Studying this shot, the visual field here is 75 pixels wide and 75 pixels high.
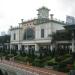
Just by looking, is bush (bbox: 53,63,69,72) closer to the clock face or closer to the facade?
the facade

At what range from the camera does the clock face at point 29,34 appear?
5238 cm

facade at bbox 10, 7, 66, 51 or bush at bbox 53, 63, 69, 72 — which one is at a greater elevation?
facade at bbox 10, 7, 66, 51

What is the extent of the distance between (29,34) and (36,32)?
15.5ft

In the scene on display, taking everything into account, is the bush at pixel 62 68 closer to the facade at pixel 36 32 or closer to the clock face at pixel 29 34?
the facade at pixel 36 32

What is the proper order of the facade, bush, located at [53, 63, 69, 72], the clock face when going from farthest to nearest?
the clock face → the facade → bush, located at [53, 63, 69, 72]

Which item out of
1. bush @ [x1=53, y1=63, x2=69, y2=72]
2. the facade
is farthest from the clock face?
bush @ [x1=53, y1=63, x2=69, y2=72]

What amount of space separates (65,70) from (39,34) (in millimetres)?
22658

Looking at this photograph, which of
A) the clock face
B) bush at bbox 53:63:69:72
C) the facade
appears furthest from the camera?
the clock face

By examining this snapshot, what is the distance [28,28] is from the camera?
54844mm

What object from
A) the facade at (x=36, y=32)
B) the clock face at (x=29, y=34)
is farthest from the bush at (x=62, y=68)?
the clock face at (x=29, y=34)

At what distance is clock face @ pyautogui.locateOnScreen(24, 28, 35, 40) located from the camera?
2062 inches

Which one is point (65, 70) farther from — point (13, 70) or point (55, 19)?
point (55, 19)

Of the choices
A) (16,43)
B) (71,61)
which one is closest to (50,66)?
(71,61)

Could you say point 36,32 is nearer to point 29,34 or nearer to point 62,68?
point 29,34
